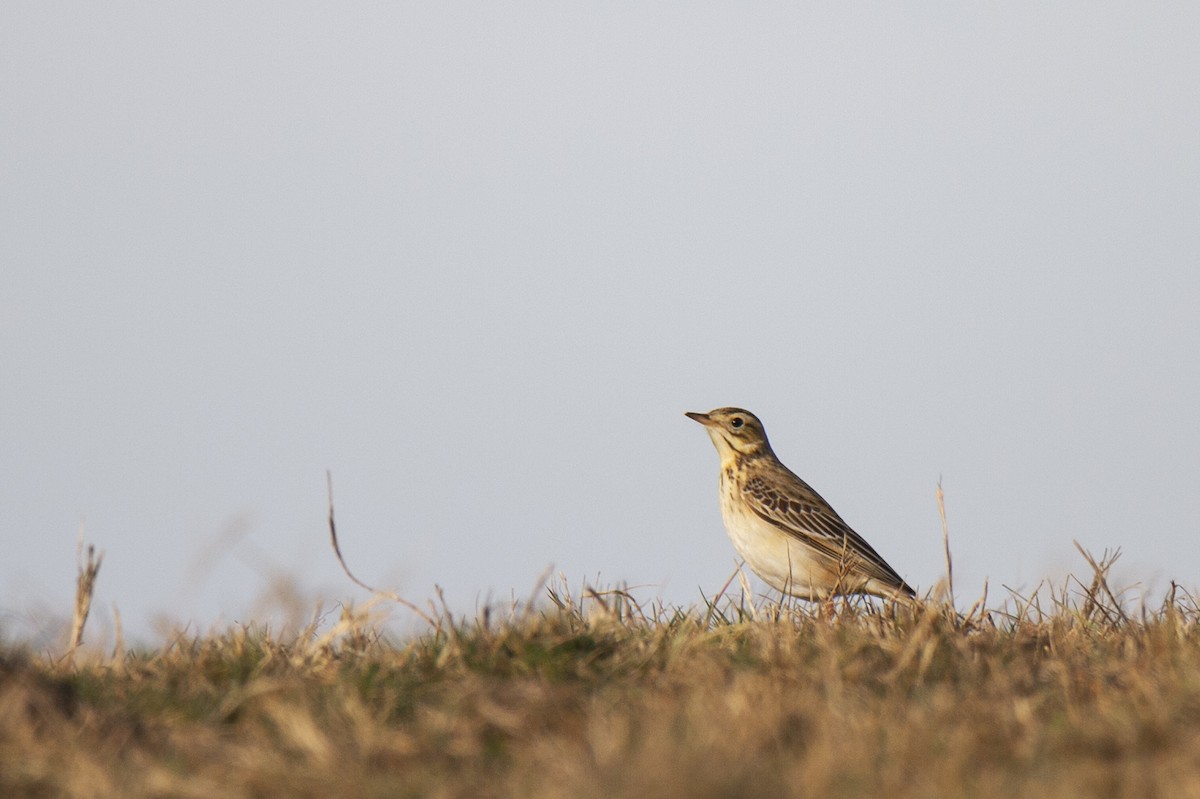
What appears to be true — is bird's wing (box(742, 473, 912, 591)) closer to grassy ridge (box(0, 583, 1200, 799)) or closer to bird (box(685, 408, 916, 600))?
bird (box(685, 408, 916, 600))

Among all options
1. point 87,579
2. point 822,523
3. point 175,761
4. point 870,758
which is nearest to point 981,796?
point 870,758

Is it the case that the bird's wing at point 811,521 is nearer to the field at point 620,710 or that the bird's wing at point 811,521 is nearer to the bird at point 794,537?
the bird at point 794,537

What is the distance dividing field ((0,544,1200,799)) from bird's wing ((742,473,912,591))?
9.24ft

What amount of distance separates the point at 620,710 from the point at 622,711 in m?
0.04

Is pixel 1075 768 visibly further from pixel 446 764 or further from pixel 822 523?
pixel 822 523

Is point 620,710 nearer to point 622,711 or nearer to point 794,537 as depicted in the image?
point 622,711

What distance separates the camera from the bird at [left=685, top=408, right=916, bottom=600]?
32.2 feet

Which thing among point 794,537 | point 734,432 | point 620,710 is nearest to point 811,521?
point 794,537

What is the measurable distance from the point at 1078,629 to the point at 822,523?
3402 millimetres

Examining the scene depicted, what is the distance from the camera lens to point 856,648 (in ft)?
19.9

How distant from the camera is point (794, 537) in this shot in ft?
33.0

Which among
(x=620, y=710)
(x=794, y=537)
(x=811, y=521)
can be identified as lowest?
(x=620, y=710)

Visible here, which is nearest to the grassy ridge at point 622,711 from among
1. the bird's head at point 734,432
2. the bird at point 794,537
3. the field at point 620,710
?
the field at point 620,710

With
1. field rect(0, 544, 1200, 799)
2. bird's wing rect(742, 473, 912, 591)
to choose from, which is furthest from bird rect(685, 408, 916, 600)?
field rect(0, 544, 1200, 799)
